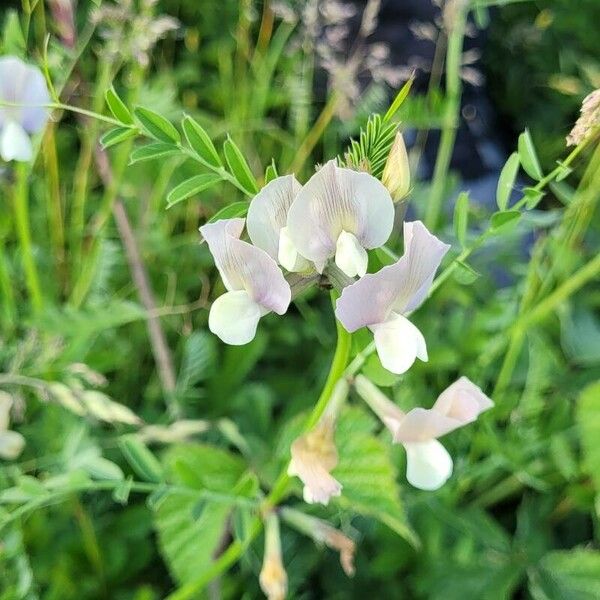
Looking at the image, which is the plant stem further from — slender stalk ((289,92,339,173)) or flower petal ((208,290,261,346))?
flower petal ((208,290,261,346))

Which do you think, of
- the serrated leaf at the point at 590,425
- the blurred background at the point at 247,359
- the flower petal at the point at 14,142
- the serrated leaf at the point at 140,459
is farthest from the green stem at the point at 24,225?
the serrated leaf at the point at 590,425

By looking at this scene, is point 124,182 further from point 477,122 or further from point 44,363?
point 477,122

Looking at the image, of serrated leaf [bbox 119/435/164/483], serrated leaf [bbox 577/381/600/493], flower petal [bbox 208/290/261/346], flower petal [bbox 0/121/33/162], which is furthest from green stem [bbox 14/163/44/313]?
serrated leaf [bbox 577/381/600/493]

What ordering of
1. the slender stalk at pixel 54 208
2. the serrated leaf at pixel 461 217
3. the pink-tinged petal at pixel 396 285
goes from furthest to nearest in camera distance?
the slender stalk at pixel 54 208, the serrated leaf at pixel 461 217, the pink-tinged petal at pixel 396 285

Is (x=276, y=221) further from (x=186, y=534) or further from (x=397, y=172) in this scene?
(x=186, y=534)

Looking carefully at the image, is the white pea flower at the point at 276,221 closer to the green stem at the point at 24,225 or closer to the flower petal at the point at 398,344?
the flower petal at the point at 398,344

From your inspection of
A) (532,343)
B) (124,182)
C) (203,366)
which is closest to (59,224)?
(124,182)

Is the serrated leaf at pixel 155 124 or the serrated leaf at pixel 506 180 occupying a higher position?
the serrated leaf at pixel 155 124
